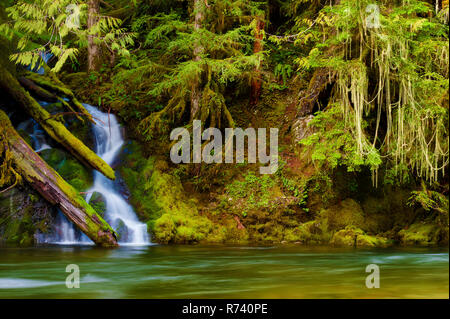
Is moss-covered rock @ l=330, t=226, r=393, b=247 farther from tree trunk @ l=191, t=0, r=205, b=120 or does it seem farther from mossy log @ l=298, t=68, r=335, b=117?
tree trunk @ l=191, t=0, r=205, b=120

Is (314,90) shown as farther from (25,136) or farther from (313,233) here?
(25,136)

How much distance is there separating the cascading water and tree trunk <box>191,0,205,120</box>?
2080 millimetres

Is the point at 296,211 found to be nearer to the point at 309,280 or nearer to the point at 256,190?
the point at 256,190

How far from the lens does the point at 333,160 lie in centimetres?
939

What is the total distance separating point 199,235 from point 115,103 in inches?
189

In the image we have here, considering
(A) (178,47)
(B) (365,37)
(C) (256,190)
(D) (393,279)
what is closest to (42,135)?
(A) (178,47)

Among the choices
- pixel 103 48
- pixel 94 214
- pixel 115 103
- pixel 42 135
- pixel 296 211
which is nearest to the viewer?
pixel 94 214

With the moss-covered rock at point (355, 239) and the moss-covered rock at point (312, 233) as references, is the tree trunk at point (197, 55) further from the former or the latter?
the moss-covered rock at point (355, 239)

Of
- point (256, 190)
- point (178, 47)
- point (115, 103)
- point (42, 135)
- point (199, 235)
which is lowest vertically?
point (199, 235)

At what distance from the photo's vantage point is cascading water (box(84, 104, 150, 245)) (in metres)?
10.0

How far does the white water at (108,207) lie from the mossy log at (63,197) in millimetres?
521

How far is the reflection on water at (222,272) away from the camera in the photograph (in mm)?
4840

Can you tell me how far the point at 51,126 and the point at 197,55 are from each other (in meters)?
3.68

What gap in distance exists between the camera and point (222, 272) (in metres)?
6.29
